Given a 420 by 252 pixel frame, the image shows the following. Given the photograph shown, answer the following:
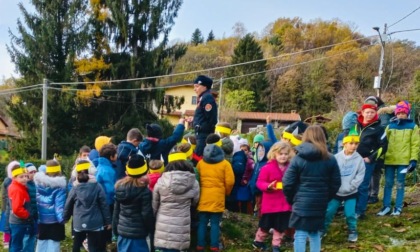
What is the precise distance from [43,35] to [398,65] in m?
33.2

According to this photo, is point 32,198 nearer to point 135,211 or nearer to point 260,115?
point 135,211

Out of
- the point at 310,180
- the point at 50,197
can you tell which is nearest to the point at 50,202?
the point at 50,197

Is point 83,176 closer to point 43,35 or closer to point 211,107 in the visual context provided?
point 211,107

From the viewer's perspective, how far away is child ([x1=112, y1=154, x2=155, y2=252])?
15.7ft

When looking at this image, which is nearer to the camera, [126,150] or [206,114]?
[126,150]

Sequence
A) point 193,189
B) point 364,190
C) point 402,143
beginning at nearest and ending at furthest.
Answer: point 193,189 → point 364,190 → point 402,143

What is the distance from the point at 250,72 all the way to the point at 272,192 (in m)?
41.2

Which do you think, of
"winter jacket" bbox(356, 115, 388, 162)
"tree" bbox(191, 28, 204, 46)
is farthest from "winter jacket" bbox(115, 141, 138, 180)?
"tree" bbox(191, 28, 204, 46)

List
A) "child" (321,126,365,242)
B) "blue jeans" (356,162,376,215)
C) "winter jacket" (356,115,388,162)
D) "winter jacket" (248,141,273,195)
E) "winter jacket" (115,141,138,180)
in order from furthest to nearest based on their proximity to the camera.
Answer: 1. "blue jeans" (356,162,376,215)
2. "winter jacket" (356,115,388,162)
3. "winter jacket" (248,141,273,195)
4. "winter jacket" (115,141,138,180)
5. "child" (321,126,365,242)

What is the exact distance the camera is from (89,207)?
5.14m

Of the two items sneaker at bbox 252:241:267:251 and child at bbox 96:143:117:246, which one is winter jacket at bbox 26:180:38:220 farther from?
sneaker at bbox 252:241:267:251

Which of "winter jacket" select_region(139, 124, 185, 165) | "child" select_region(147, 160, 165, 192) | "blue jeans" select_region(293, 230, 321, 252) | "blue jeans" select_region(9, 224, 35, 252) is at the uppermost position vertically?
"winter jacket" select_region(139, 124, 185, 165)

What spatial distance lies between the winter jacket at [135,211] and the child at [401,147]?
4221 millimetres

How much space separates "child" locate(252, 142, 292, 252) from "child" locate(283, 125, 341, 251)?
73 cm
